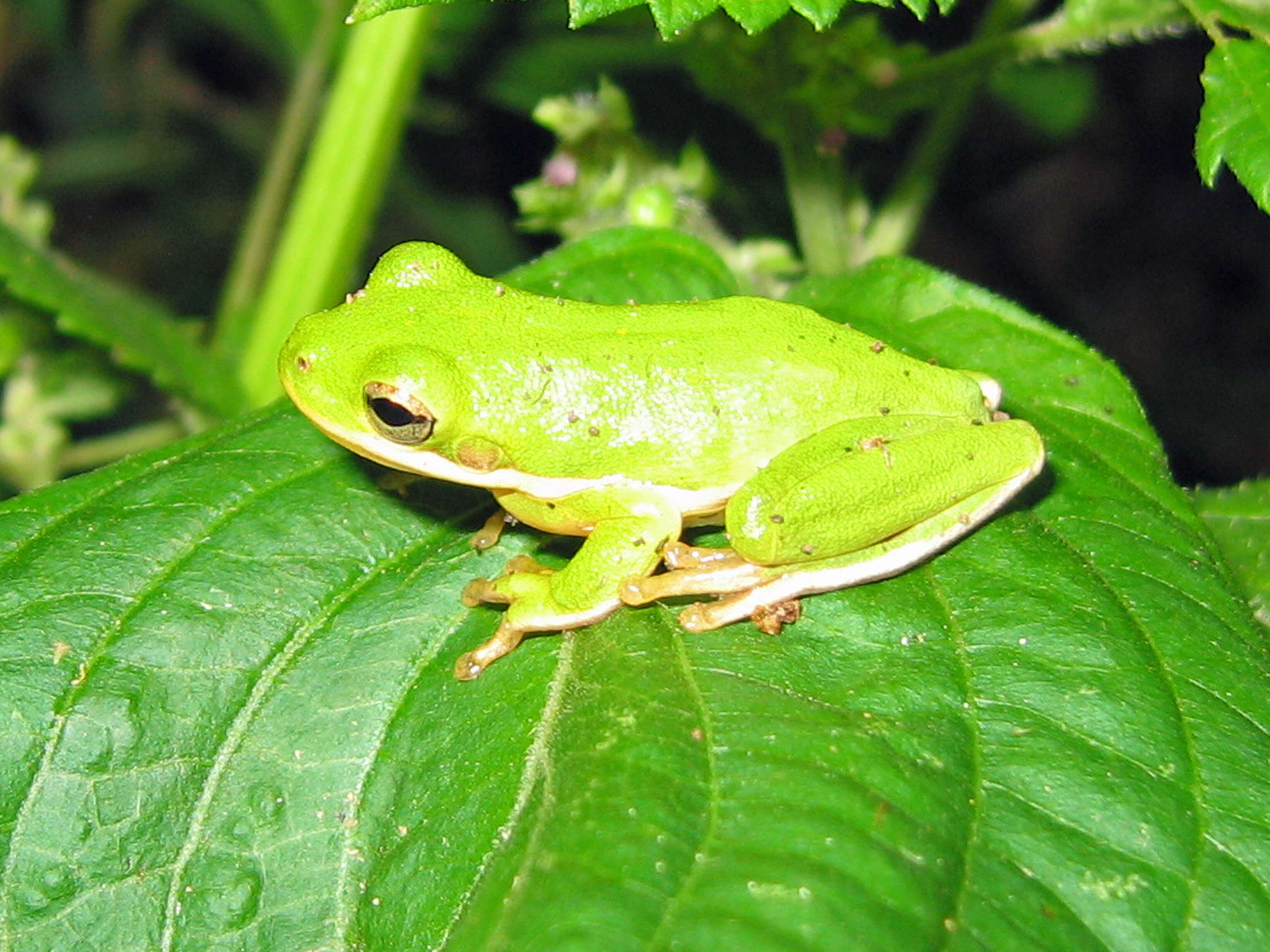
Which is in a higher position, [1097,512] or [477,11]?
[477,11]

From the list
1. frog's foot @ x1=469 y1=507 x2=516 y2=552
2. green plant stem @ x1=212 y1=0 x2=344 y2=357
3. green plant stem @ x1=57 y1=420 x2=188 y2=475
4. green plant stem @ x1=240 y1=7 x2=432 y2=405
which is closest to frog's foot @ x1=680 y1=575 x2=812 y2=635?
frog's foot @ x1=469 y1=507 x2=516 y2=552

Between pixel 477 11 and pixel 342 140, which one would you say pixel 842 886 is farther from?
pixel 477 11

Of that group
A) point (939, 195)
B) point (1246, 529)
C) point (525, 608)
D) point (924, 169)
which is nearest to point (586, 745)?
point (525, 608)

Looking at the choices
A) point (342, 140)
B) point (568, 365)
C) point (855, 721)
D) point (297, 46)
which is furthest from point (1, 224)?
point (855, 721)

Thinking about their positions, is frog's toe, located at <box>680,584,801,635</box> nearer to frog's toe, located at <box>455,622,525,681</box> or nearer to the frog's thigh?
the frog's thigh

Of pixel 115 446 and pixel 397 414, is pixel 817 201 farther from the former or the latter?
pixel 115 446

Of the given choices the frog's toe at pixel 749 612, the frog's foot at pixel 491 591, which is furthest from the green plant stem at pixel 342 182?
the frog's toe at pixel 749 612
